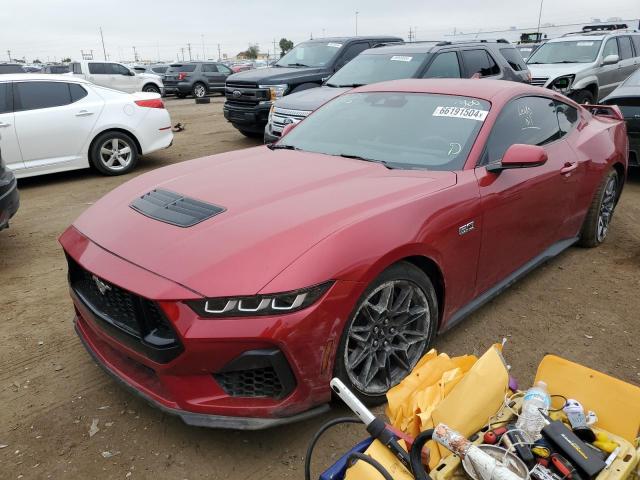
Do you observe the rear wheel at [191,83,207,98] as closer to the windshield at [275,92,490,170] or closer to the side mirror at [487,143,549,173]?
the windshield at [275,92,490,170]

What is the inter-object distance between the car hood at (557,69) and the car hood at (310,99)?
4932mm

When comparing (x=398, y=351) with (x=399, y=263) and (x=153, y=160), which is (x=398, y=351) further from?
(x=153, y=160)

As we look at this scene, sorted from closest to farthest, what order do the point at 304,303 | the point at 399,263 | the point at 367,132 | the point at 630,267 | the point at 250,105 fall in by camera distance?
the point at 304,303
the point at 399,263
the point at 367,132
the point at 630,267
the point at 250,105

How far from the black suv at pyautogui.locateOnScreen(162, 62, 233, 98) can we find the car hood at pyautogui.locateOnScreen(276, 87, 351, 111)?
16.3m

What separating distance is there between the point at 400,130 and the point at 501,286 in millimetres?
1206

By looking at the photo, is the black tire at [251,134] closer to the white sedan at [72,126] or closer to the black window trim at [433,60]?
the white sedan at [72,126]

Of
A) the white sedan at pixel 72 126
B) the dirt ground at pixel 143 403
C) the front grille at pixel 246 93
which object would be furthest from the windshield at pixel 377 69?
the dirt ground at pixel 143 403

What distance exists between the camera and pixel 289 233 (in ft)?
7.51

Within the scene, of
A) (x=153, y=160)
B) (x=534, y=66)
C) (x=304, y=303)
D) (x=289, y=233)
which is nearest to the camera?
(x=304, y=303)

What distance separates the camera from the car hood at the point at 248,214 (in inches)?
84.9

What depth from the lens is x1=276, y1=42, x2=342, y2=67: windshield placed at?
32.9ft

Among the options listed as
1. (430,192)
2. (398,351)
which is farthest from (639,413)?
(430,192)

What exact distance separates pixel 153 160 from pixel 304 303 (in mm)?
7363

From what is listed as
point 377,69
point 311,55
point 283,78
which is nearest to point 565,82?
point 377,69
